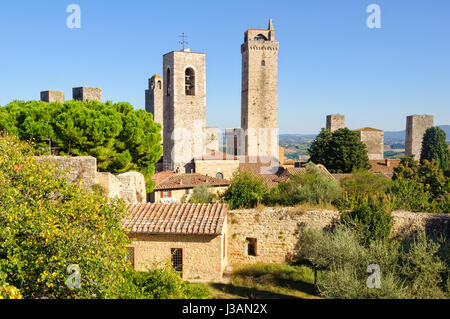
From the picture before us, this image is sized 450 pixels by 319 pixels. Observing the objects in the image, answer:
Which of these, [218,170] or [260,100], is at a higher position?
[260,100]

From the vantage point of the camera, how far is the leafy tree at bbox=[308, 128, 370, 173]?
36341 mm

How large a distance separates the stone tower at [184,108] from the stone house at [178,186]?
5.49m

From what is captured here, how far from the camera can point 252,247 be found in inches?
535

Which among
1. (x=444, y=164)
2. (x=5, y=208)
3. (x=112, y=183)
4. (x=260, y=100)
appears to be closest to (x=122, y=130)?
(x=112, y=183)

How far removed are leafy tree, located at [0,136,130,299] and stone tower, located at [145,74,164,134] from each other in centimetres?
3823

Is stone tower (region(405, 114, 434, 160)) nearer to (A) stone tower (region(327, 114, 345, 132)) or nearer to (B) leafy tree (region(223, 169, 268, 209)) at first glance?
(A) stone tower (region(327, 114, 345, 132))

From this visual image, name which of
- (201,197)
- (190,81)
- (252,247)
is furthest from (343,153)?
(252,247)

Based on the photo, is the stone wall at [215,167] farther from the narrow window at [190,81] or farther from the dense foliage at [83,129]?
the dense foliage at [83,129]

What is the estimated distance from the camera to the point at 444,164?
46000 millimetres

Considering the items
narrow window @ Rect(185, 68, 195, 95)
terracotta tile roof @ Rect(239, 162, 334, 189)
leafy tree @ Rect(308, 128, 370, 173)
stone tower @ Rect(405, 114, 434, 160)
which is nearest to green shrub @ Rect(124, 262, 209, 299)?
terracotta tile roof @ Rect(239, 162, 334, 189)

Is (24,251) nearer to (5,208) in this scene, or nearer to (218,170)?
(5,208)

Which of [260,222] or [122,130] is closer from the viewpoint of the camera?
[260,222]
